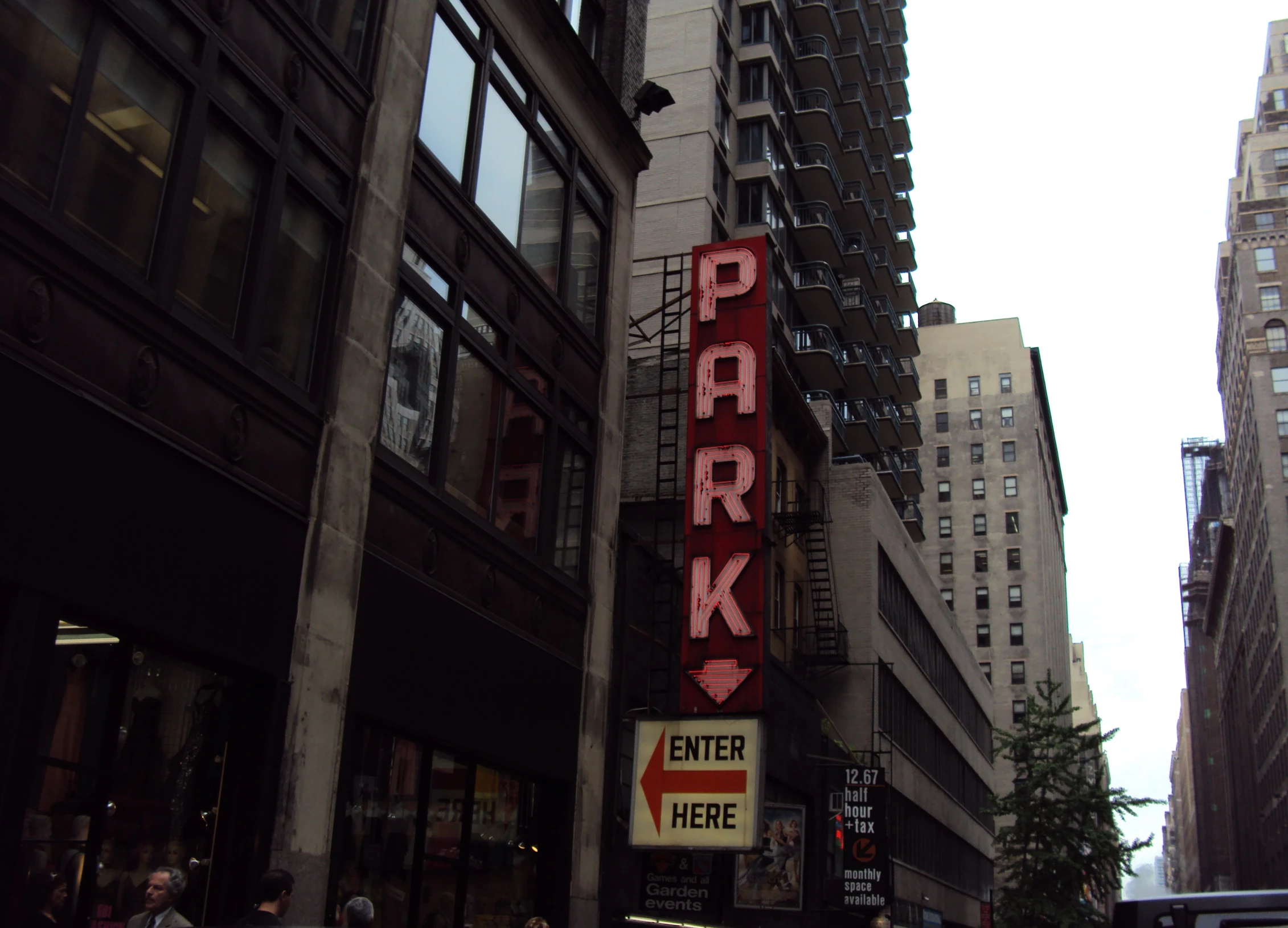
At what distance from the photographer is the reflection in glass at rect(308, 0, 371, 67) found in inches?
557

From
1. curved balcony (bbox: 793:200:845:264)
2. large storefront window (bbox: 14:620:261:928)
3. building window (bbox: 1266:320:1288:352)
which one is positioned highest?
building window (bbox: 1266:320:1288:352)

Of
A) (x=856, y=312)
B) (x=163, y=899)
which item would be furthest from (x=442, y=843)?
(x=856, y=312)

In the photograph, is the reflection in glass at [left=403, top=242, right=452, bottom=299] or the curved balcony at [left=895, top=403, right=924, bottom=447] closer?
the reflection in glass at [left=403, top=242, right=452, bottom=299]

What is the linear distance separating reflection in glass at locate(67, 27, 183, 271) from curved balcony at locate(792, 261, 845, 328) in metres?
41.7

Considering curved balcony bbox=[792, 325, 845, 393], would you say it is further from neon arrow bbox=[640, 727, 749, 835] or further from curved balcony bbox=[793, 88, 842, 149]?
neon arrow bbox=[640, 727, 749, 835]

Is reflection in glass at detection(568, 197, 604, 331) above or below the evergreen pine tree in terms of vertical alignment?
above

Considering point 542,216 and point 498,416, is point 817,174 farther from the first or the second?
point 498,416

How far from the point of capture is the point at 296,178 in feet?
43.4

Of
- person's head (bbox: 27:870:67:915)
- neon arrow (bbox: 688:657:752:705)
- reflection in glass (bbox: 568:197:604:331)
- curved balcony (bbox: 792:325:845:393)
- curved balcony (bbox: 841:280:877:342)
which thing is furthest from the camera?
curved balcony (bbox: 841:280:877:342)

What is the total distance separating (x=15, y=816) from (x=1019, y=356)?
385 ft

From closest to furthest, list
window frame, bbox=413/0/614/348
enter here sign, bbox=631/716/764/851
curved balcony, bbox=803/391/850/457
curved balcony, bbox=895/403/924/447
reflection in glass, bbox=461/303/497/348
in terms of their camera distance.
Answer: reflection in glass, bbox=461/303/497/348 < window frame, bbox=413/0/614/348 < enter here sign, bbox=631/716/764/851 < curved balcony, bbox=803/391/850/457 < curved balcony, bbox=895/403/924/447

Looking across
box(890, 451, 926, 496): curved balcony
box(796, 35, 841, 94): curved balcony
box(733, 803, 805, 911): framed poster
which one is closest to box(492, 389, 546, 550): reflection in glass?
box(733, 803, 805, 911): framed poster

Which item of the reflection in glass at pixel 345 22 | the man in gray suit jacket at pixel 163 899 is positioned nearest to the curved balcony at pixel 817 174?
the reflection in glass at pixel 345 22

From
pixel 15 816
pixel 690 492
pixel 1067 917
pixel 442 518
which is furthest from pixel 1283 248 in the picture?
pixel 15 816
